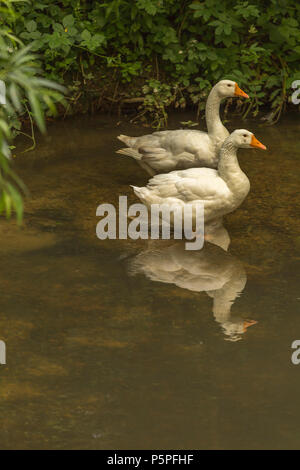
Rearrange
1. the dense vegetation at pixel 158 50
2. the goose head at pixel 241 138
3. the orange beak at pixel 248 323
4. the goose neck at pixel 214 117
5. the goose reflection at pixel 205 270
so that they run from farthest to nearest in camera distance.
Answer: the dense vegetation at pixel 158 50 < the goose neck at pixel 214 117 < the goose head at pixel 241 138 < the goose reflection at pixel 205 270 < the orange beak at pixel 248 323

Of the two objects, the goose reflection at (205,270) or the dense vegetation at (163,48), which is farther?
the dense vegetation at (163,48)

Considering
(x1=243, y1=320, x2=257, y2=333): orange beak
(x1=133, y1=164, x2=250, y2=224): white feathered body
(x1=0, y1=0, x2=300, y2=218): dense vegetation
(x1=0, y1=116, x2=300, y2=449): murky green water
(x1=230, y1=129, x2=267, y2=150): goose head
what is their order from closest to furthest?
(x1=0, y1=116, x2=300, y2=449): murky green water
(x1=243, y1=320, x2=257, y2=333): orange beak
(x1=133, y1=164, x2=250, y2=224): white feathered body
(x1=230, y1=129, x2=267, y2=150): goose head
(x1=0, y1=0, x2=300, y2=218): dense vegetation


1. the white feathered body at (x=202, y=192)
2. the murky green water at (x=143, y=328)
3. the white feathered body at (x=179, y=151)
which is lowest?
the murky green water at (x=143, y=328)

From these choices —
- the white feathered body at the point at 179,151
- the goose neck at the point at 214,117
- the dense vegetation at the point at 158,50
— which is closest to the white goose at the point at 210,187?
the white feathered body at the point at 179,151

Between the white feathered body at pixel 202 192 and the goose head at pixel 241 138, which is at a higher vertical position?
the goose head at pixel 241 138

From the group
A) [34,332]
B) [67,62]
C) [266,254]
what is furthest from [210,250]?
[67,62]

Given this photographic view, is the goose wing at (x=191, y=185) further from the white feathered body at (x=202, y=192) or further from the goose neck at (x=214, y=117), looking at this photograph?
the goose neck at (x=214, y=117)

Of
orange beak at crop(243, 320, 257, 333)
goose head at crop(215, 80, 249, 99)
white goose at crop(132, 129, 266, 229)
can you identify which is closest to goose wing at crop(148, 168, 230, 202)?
white goose at crop(132, 129, 266, 229)

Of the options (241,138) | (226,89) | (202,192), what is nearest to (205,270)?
(202,192)

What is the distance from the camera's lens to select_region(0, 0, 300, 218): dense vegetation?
7219 millimetres

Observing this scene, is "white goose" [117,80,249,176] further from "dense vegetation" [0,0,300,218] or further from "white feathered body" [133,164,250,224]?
→ "dense vegetation" [0,0,300,218]

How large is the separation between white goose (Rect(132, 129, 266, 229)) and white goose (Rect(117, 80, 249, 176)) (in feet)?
1.30

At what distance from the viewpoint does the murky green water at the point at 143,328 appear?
3.54 m

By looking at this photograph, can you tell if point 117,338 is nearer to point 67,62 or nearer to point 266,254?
point 266,254
